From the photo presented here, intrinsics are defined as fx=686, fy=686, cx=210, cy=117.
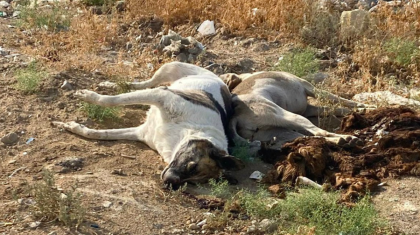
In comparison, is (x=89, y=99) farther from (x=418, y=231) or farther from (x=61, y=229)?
(x=418, y=231)

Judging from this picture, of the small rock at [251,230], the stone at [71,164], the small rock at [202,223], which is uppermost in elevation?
the small rock at [251,230]

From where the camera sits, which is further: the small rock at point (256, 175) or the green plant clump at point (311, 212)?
the small rock at point (256, 175)

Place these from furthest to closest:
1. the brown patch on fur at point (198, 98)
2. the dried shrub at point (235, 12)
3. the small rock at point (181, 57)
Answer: the dried shrub at point (235, 12) → the small rock at point (181, 57) → the brown patch on fur at point (198, 98)

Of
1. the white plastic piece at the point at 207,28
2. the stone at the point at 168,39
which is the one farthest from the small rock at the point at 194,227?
the white plastic piece at the point at 207,28

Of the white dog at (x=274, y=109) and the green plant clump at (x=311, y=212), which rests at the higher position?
the green plant clump at (x=311, y=212)

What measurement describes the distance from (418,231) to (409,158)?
1396mm

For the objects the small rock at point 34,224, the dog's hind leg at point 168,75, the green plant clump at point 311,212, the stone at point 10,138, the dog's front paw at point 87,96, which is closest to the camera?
the small rock at point 34,224

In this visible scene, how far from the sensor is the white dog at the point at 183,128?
5.95 meters

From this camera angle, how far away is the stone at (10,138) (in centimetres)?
652

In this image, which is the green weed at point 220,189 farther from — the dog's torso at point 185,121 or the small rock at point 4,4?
the small rock at point 4,4

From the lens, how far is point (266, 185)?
6.12 meters

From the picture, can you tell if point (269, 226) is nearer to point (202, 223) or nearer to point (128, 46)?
point (202, 223)

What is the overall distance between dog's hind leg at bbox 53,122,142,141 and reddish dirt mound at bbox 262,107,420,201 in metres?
1.32

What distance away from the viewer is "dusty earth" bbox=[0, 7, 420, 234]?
5094 mm
